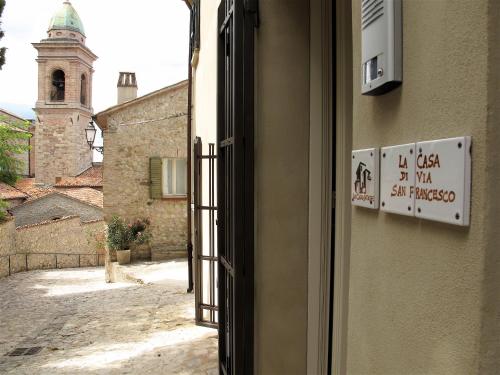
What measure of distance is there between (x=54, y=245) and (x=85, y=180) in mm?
11219

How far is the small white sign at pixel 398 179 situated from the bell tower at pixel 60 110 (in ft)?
117

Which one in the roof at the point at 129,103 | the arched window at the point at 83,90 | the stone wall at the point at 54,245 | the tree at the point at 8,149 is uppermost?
the arched window at the point at 83,90

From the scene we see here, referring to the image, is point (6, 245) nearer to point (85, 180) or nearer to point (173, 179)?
point (173, 179)

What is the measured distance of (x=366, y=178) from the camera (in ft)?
4.70

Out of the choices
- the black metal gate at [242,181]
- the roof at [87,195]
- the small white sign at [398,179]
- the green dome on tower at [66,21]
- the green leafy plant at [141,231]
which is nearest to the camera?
the small white sign at [398,179]

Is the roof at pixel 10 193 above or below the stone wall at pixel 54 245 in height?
above

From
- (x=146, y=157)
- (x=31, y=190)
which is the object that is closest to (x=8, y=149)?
(x=146, y=157)

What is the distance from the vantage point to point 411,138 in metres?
1.16

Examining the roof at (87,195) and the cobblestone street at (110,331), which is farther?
the roof at (87,195)

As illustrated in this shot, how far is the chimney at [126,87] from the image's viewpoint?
1903cm

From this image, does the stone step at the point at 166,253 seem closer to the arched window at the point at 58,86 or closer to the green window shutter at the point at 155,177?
the green window shutter at the point at 155,177

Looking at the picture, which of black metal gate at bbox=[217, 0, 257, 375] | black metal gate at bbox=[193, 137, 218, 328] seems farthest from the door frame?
black metal gate at bbox=[193, 137, 218, 328]

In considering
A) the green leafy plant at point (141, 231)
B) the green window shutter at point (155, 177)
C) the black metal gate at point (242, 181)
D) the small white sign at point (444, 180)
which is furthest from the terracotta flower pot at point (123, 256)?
the small white sign at point (444, 180)

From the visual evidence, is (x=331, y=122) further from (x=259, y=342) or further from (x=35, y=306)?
(x=35, y=306)
